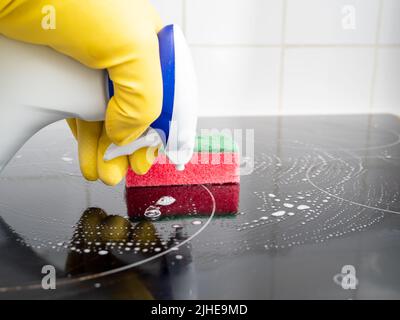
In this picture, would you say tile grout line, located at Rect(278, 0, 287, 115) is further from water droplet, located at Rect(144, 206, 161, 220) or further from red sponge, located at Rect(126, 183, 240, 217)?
water droplet, located at Rect(144, 206, 161, 220)

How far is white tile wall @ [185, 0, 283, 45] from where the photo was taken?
105 cm

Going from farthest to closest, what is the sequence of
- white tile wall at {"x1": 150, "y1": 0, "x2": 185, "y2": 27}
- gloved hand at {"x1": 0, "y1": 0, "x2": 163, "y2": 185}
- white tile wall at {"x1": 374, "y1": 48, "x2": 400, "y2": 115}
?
white tile wall at {"x1": 374, "y1": 48, "x2": 400, "y2": 115} < white tile wall at {"x1": 150, "y1": 0, "x2": 185, "y2": 27} < gloved hand at {"x1": 0, "y1": 0, "x2": 163, "y2": 185}

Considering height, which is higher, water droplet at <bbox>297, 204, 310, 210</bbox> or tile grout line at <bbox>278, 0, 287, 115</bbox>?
tile grout line at <bbox>278, 0, 287, 115</bbox>

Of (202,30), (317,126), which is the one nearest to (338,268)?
(317,126)

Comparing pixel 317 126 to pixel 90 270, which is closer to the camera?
pixel 90 270

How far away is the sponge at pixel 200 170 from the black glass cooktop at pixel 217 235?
17 millimetres

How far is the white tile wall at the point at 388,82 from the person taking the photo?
3.77 feet

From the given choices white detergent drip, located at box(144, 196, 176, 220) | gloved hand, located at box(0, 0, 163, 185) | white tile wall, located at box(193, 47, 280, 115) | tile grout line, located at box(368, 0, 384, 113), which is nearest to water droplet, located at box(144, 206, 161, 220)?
white detergent drip, located at box(144, 196, 176, 220)

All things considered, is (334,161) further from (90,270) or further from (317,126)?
(90,270)

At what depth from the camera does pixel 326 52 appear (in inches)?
44.3

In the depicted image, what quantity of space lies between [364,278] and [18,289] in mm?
286

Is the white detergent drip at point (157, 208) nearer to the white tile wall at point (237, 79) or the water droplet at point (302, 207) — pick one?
the water droplet at point (302, 207)

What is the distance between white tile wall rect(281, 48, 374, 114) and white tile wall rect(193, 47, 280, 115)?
0.04 metres
